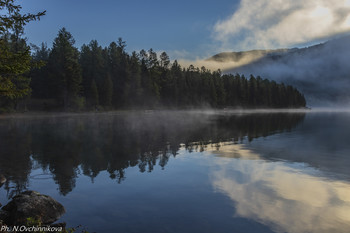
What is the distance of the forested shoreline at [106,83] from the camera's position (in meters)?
92.6

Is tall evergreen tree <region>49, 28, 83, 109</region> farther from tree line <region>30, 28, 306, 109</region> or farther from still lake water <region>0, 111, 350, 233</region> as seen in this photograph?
still lake water <region>0, 111, 350, 233</region>

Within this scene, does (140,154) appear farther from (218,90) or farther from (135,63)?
(218,90)

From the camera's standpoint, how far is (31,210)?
9953mm

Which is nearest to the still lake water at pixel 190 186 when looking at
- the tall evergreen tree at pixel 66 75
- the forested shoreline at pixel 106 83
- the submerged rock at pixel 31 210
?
the submerged rock at pixel 31 210

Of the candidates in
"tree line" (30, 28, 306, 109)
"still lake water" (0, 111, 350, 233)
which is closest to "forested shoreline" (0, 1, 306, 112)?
"tree line" (30, 28, 306, 109)

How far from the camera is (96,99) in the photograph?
101500mm

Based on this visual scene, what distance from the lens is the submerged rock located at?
9.65m

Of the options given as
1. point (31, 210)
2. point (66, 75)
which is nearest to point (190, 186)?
point (31, 210)

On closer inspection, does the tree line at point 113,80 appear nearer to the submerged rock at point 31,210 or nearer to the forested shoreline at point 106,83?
the forested shoreline at point 106,83

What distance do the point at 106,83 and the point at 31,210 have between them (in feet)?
328

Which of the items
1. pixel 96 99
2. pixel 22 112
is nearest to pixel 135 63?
pixel 96 99

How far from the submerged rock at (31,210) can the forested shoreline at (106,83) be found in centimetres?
4657

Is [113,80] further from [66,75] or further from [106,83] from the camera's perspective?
[66,75]

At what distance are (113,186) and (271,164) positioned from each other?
36.6 feet
